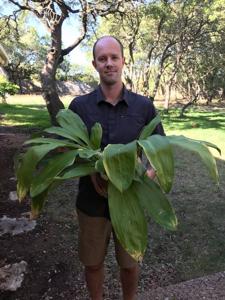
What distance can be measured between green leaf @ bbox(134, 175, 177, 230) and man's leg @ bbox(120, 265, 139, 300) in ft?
3.02

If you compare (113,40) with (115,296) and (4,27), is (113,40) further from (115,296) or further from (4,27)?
(4,27)

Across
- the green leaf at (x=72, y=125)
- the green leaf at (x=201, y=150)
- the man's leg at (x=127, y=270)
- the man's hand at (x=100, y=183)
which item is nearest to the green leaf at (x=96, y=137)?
the green leaf at (x=72, y=125)

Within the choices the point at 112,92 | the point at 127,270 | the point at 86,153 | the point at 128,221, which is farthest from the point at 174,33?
the point at 128,221

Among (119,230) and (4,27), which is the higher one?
(4,27)

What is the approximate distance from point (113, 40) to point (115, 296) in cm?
188

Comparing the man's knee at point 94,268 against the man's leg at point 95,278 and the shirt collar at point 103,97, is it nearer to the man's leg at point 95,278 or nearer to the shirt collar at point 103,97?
the man's leg at point 95,278

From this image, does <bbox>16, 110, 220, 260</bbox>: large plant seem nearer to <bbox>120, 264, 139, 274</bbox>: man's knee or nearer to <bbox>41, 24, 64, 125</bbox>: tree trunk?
<bbox>120, 264, 139, 274</bbox>: man's knee

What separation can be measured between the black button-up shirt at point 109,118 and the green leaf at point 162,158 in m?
0.71

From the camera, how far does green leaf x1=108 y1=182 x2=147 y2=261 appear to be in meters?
1.39

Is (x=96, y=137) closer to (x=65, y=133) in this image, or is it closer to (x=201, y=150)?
(x=65, y=133)

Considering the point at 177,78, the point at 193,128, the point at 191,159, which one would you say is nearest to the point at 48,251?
the point at 191,159

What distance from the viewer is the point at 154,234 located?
3.94m

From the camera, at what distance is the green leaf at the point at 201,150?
1.34 meters

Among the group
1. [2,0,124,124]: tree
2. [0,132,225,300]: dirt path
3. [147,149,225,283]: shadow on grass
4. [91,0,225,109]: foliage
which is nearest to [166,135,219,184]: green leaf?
[0,132,225,300]: dirt path
